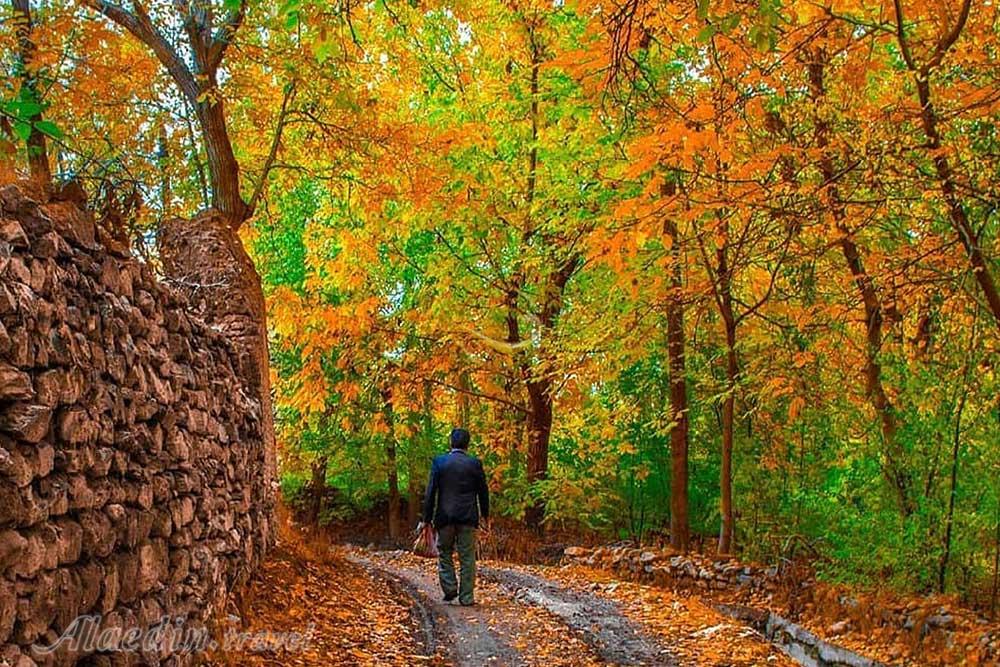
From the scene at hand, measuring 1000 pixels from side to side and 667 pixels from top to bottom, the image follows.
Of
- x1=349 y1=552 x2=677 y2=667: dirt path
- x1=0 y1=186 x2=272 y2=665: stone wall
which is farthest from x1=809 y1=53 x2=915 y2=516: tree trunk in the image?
x1=0 y1=186 x2=272 y2=665: stone wall

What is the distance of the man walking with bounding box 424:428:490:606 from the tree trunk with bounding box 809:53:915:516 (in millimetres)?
3748

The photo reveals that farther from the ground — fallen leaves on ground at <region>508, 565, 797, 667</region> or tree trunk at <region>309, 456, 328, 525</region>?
tree trunk at <region>309, 456, 328, 525</region>

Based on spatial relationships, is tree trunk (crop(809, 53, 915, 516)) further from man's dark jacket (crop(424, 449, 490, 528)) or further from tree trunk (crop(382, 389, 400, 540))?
tree trunk (crop(382, 389, 400, 540))

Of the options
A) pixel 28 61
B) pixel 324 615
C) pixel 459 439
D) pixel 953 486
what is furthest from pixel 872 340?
pixel 28 61

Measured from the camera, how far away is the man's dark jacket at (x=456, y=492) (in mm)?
8328

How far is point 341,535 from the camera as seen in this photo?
65.0ft

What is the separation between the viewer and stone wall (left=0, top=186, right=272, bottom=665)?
2.94 meters

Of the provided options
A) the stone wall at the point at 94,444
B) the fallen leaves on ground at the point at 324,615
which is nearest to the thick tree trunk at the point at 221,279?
the fallen leaves on ground at the point at 324,615

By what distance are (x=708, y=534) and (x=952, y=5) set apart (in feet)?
39.2

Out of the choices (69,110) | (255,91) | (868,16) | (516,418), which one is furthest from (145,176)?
(516,418)

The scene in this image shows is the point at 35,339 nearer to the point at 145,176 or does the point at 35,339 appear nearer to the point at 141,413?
the point at 141,413

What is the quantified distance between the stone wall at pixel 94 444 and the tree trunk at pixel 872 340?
16.3ft

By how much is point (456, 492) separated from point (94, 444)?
5020 millimetres

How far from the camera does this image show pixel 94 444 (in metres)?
3.61
